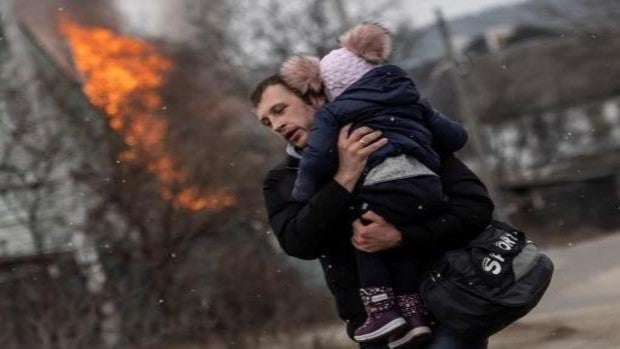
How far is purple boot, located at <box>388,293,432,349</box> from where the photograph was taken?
2715 mm

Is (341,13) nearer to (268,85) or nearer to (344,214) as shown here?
(268,85)

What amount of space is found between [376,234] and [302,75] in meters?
0.51

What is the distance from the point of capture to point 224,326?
9.87 metres

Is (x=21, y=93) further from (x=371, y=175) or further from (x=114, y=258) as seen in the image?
(x=371, y=175)

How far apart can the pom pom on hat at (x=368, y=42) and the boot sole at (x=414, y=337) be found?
0.75 meters

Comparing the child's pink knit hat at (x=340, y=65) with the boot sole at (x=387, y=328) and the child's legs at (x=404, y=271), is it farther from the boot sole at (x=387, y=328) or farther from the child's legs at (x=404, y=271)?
the boot sole at (x=387, y=328)

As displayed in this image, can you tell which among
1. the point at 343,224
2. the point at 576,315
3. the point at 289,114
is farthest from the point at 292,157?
the point at 576,315

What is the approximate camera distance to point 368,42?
282 cm

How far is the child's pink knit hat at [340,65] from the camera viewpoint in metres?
2.79

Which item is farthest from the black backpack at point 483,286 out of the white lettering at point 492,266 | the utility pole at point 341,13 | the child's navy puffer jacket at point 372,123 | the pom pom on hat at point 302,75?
the utility pole at point 341,13

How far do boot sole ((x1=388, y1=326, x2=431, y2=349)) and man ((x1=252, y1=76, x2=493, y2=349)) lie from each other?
50mm

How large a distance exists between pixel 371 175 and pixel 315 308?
937 cm

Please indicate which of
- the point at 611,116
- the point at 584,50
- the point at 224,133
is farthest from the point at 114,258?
the point at 611,116

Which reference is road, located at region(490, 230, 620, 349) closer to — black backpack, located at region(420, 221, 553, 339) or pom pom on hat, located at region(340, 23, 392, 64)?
black backpack, located at region(420, 221, 553, 339)
